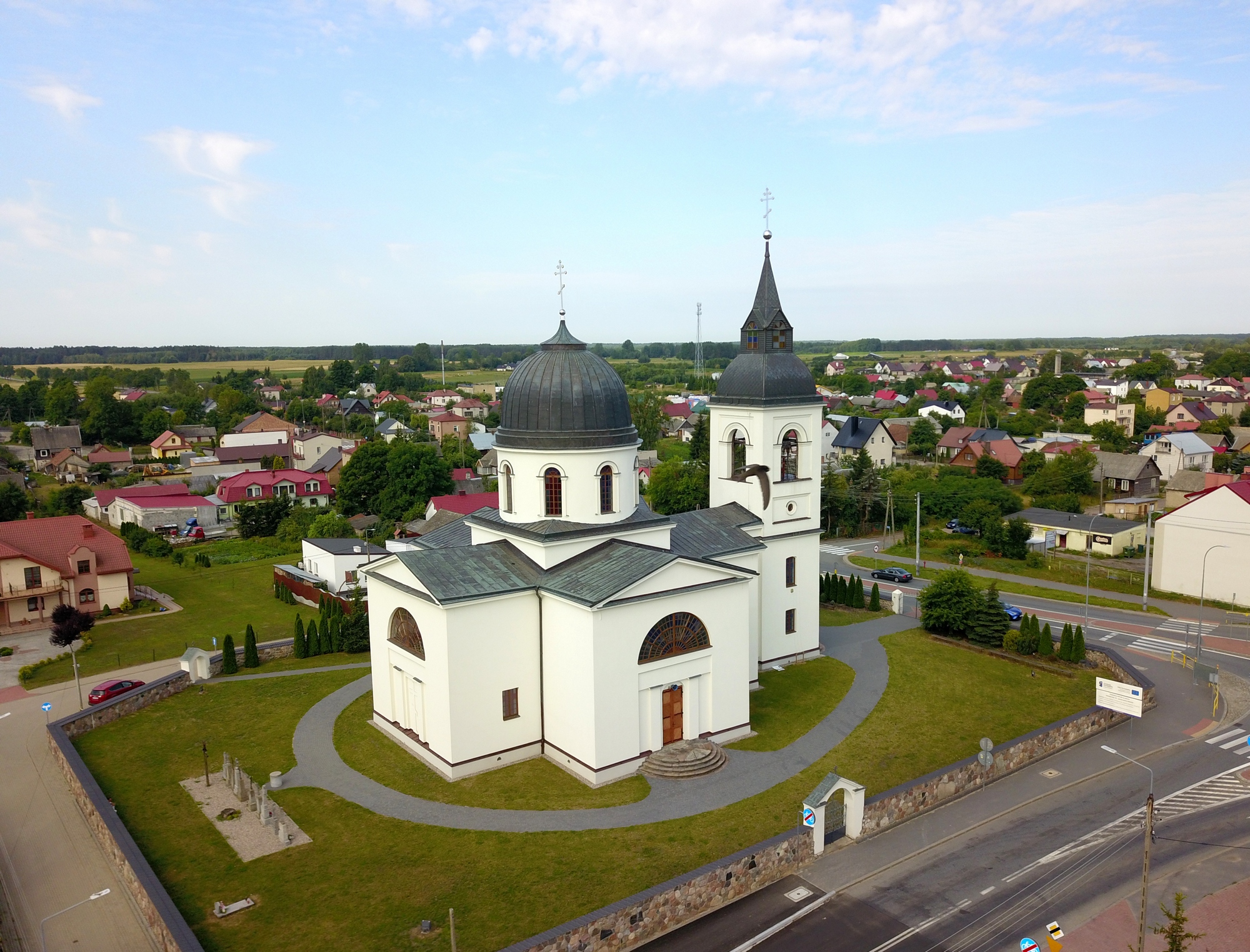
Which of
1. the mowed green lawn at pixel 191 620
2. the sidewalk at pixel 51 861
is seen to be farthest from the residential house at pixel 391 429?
the sidewalk at pixel 51 861

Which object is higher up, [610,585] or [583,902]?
[610,585]

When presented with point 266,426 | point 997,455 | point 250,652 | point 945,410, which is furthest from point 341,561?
point 945,410

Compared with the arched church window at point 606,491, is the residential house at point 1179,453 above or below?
below

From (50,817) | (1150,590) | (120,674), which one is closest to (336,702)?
(50,817)

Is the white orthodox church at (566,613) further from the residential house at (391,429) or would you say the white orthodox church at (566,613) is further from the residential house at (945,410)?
the residential house at (945,410)

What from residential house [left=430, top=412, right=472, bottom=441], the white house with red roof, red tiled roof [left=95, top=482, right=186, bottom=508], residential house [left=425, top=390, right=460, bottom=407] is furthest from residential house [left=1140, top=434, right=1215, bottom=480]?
residential house [left=425, top=390, right=460, bottom=407]

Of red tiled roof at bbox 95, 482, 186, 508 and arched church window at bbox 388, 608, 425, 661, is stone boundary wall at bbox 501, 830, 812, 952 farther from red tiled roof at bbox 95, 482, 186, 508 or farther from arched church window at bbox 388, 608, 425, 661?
red tiled roof at bbox 95, 482, 186, 508

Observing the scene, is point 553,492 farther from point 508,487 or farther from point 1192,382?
point 1192,382

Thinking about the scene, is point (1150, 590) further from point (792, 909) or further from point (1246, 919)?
point (792, 909)
